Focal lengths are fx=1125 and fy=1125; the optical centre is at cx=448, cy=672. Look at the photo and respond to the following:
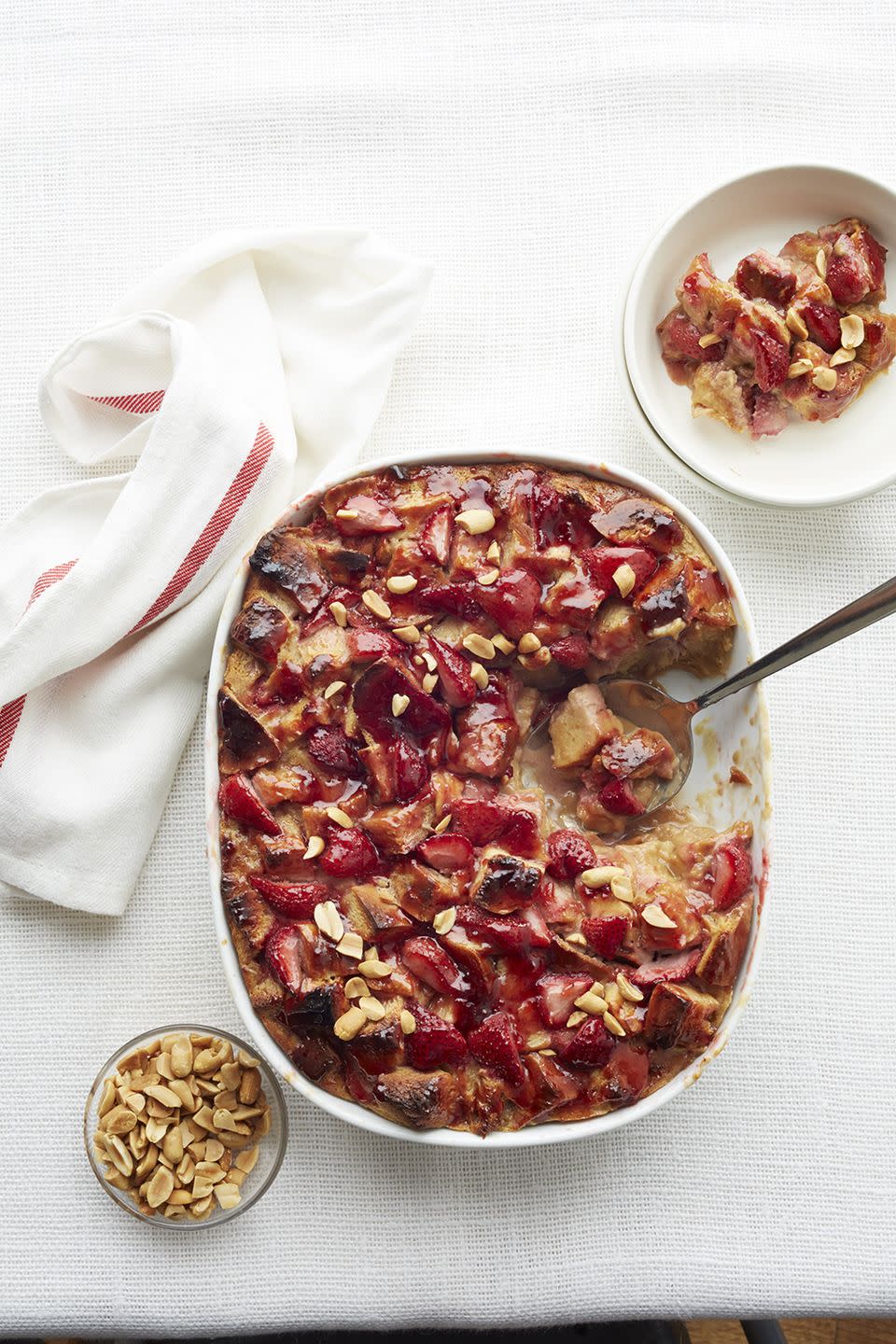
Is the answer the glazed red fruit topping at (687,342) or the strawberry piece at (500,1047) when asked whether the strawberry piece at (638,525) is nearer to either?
the glazed red fruit topping at (687,342)

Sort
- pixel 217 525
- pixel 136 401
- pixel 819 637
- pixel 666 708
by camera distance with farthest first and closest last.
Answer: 1. pixel 136 401
2. pixel 217 525
3. pixel 666 708
4. pixel 819 637

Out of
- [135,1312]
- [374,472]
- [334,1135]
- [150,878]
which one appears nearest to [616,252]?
[374,472]

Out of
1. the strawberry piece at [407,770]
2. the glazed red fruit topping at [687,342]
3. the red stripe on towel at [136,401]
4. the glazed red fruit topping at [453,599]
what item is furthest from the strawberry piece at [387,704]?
the glazed red fruit topping at [687,342]

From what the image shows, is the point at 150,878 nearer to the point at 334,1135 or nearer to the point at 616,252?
the point at 334,1135

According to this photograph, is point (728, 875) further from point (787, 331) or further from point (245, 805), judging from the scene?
point (787, 331)

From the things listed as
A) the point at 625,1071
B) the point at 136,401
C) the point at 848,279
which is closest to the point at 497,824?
the point at 625,1071
